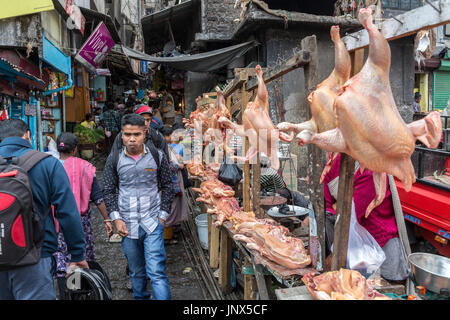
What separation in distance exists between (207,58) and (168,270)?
633 cm

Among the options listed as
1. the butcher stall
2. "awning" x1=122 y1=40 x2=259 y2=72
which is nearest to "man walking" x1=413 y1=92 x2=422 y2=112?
"awning" x1=122 y1=40 x2=259 y2=72

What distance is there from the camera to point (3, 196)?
2.23 meters

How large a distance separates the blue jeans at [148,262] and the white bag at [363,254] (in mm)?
2070

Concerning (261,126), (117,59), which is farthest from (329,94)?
(117,59)

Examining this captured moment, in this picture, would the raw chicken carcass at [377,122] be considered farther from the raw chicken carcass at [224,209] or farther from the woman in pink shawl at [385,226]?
the raw chicken carcass at [224,209]

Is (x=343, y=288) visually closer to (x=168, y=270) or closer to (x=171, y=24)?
(x=168, y=270)

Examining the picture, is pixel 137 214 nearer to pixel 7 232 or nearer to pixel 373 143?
pixel 7 232

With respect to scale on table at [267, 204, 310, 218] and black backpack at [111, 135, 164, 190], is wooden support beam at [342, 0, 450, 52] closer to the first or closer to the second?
scale on table at [267, 204, 310, 218]

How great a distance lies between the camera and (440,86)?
45.4 feet

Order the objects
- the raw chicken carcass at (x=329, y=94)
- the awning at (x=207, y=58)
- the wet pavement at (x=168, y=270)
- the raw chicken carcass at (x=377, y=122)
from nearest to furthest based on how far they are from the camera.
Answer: the raw chicken carcass at (x=377, y=122) → the raw chicken carcass at (x=329, y=94) → the wet pavement at (x=168, y=270) → the awning at (x=207, y=58)

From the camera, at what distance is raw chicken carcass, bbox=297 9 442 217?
1708 mm

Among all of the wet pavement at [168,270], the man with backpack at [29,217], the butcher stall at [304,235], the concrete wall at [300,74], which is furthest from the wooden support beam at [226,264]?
the concrete wall at [300,74]

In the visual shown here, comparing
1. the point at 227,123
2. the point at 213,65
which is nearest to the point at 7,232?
the point at 227,123

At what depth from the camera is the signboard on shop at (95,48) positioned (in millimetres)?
10352
